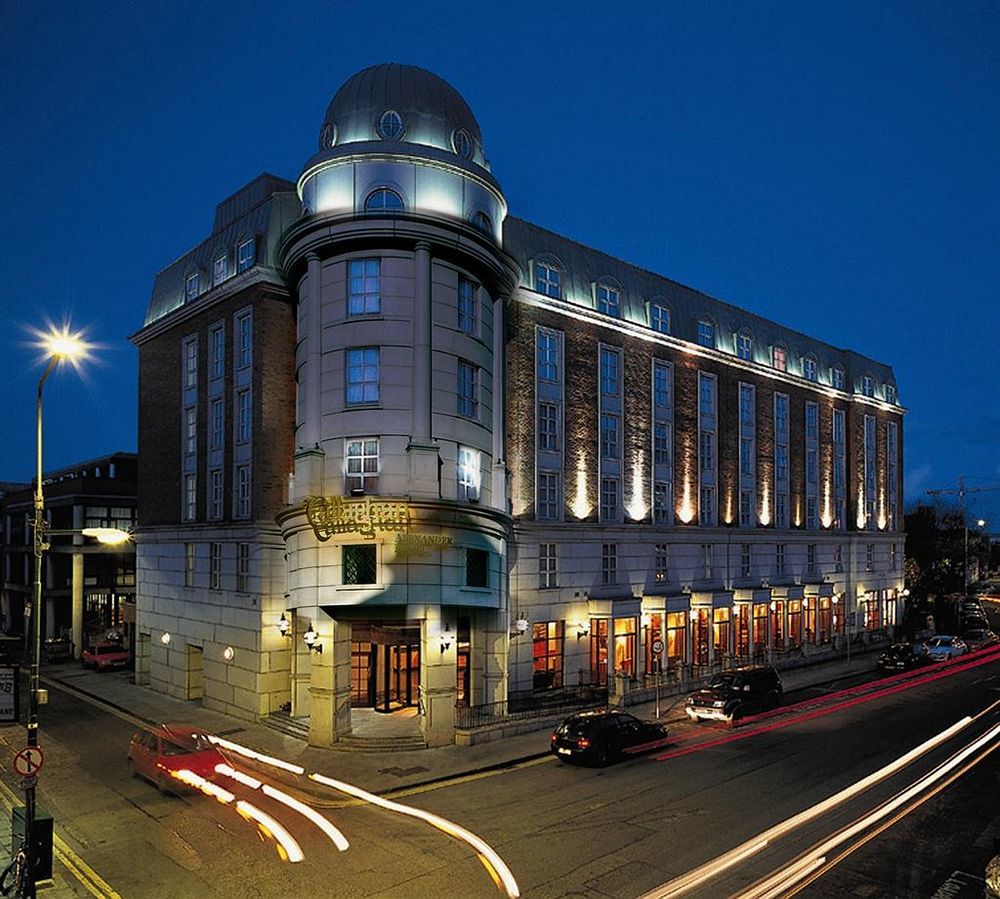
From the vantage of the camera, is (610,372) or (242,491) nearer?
(242,491)

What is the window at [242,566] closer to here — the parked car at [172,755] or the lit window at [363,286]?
the parked car at [172,755]

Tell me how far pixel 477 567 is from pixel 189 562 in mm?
15110

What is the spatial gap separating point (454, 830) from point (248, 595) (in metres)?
16.8

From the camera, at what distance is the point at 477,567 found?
2950 centimetres

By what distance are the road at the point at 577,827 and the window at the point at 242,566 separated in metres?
7.38

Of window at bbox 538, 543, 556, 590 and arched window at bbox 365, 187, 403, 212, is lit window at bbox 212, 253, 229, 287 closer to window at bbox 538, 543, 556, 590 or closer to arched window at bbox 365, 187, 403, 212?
arched window at bbox 365, 187, 403, 212

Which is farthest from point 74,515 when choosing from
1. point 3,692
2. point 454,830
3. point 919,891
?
point 919,891

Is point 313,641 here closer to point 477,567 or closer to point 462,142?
point 477,567

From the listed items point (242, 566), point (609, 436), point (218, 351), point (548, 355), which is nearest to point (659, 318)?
point (609, 436)

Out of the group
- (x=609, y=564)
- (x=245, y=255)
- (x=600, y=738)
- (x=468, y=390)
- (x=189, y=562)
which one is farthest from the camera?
(x=609, y=564)

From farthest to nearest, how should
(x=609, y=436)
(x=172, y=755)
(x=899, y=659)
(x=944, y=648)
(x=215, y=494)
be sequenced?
1. (x=944, y=648)
2. (x=899, y=659)
3. (x=609, y=436)
4. (x=215, y=494)
5. (x=172, y=755)

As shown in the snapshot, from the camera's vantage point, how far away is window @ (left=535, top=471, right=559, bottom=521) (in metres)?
36.7

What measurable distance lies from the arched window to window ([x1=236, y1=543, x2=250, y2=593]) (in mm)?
14310

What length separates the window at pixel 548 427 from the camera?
36.9 meters
